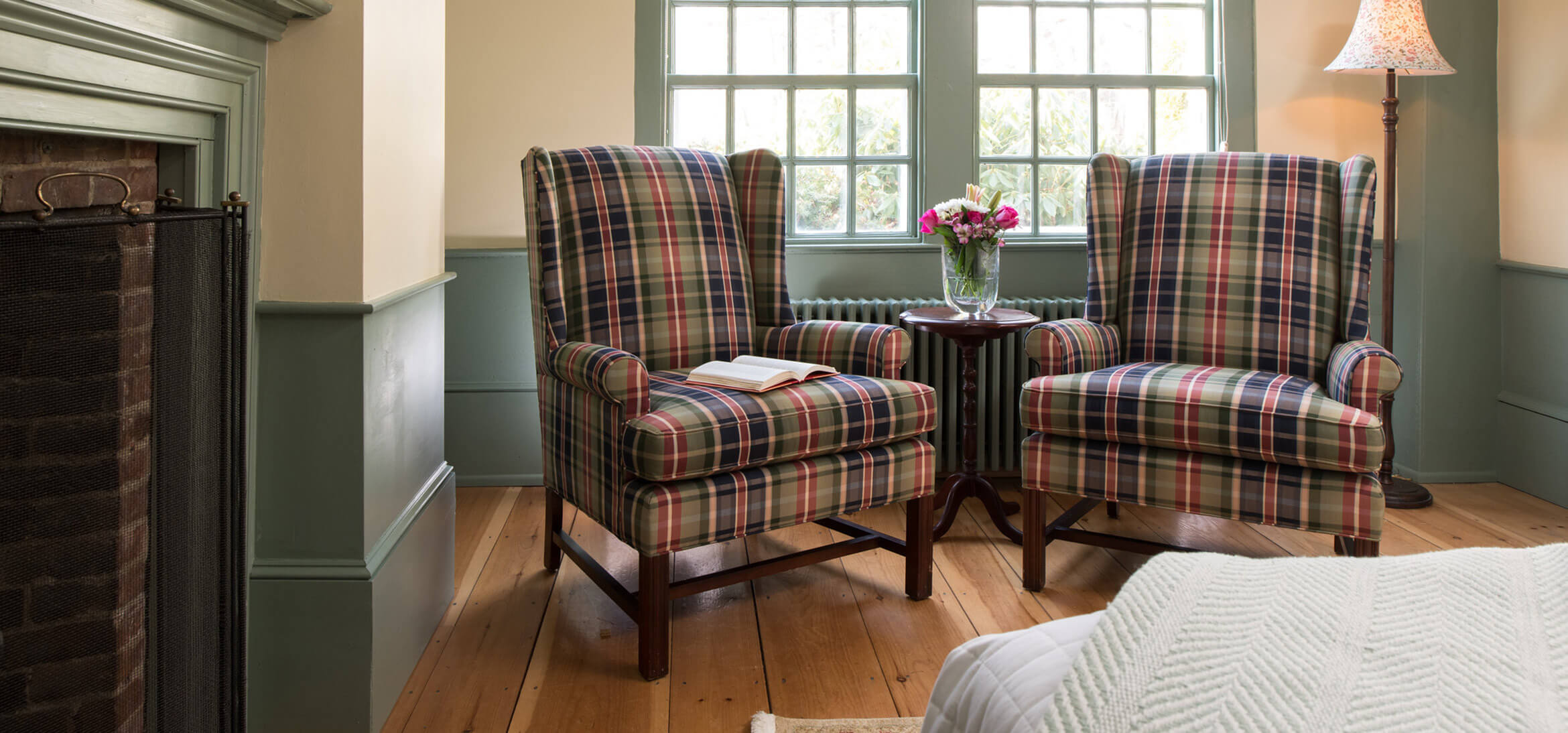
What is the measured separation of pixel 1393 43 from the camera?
3299 mm

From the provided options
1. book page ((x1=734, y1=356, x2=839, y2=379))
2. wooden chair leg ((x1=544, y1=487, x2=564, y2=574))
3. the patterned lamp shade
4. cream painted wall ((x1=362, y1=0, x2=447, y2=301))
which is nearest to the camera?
cream painted wall ((x1=362, y1=0, x2=447, y2=301))

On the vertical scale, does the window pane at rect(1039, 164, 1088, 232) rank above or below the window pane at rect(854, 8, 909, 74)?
below

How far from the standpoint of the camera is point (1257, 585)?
2.96ft

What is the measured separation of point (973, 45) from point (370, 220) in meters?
2.35

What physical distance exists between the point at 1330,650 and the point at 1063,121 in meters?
3.25

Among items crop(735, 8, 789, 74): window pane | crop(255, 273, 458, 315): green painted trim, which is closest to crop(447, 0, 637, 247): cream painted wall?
crop(735, 8, 789, 74): window pane

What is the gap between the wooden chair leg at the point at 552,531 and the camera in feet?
9.08

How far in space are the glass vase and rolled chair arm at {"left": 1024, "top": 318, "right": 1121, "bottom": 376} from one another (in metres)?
0.29

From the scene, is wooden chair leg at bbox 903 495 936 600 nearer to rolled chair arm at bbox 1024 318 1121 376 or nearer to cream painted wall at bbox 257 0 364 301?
rolled chair arm at bbox 1024 318 1121 376

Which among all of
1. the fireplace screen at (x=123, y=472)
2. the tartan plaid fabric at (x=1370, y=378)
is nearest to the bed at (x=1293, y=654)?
the fireplace screen at (x=123, y=472)

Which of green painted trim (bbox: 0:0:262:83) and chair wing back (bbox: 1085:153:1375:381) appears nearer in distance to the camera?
green painted trim (bbox: 0:0:262:83)

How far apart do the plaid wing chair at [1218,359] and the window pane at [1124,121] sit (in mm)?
672

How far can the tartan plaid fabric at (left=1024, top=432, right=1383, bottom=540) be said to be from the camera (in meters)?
2.35

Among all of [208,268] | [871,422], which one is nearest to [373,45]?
[208,268]
